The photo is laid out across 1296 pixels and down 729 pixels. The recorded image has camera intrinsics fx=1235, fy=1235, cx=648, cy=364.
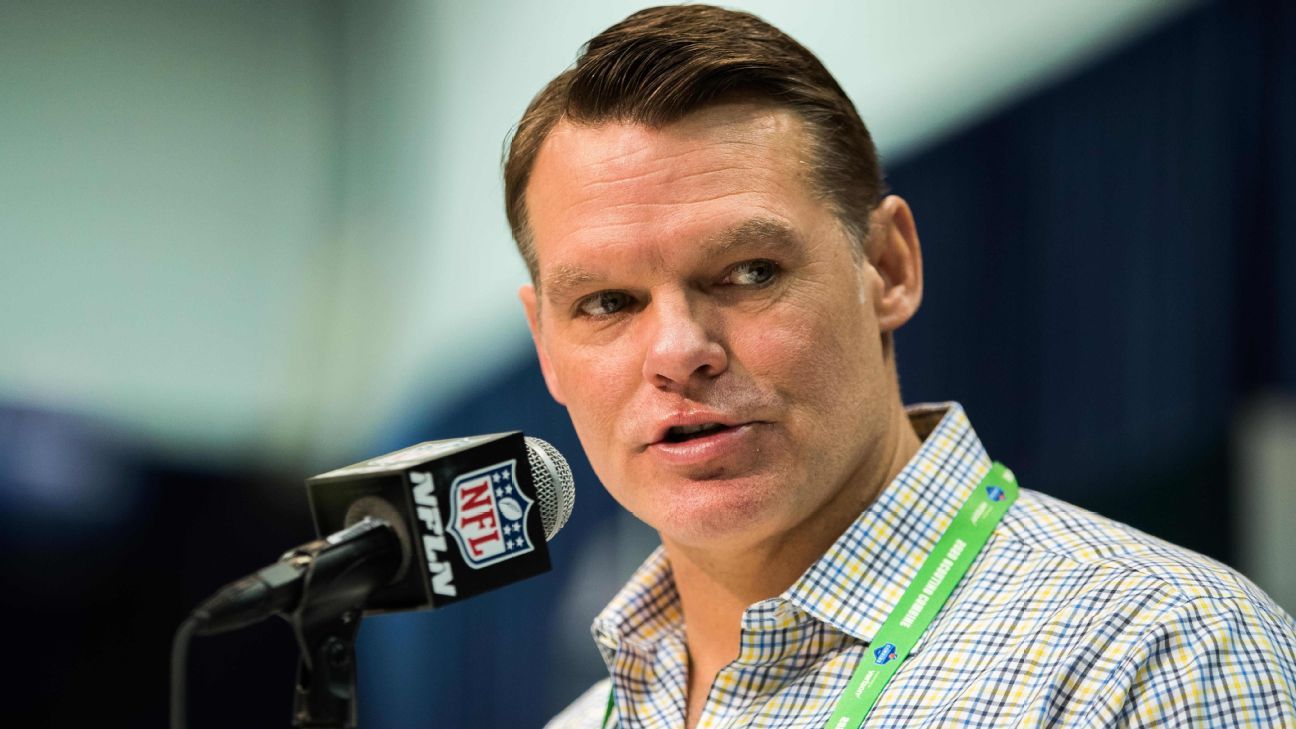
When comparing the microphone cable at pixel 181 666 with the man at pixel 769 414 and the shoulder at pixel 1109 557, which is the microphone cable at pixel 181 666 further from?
the shoulder at pixel 1109 557

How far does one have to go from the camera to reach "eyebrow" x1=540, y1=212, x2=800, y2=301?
172cm

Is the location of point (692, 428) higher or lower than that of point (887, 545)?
higher

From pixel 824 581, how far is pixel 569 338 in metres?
0.52

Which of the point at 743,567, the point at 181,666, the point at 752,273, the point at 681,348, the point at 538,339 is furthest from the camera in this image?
the point at 538,339

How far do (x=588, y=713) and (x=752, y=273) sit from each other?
3.05ft

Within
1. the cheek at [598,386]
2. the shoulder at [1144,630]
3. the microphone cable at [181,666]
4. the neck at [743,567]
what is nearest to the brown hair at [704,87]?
the cheek at [598,386]

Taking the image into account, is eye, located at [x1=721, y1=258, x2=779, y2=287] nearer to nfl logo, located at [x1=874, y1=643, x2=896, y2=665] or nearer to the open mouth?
the open mouth

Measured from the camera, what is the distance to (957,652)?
156 centimetres

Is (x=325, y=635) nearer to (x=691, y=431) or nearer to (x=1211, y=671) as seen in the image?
(x=691, y=431)

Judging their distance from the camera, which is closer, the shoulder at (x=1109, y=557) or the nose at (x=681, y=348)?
the shoulder at (x=1109, y=557)

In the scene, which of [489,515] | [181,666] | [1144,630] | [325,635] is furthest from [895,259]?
[181,666]

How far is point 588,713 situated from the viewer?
7.30 feet

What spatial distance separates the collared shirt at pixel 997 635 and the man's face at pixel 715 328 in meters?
0.12

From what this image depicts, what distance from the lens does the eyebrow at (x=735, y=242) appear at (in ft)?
5.66
